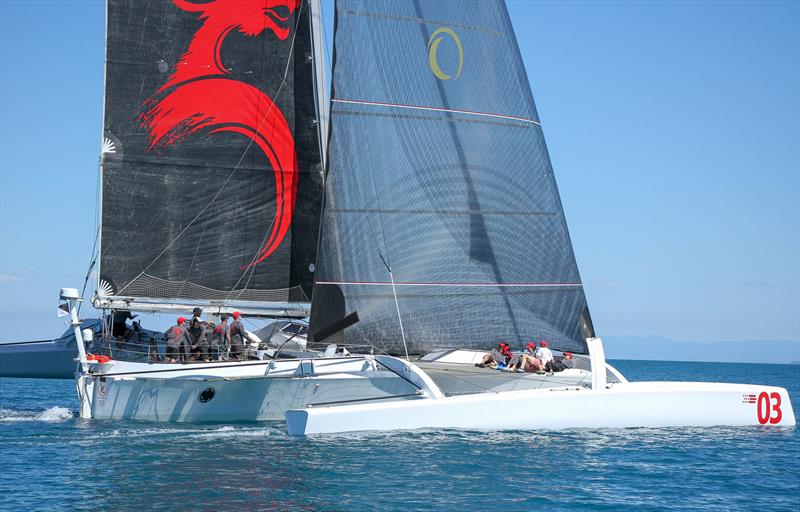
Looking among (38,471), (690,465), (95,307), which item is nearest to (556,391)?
(690,465)

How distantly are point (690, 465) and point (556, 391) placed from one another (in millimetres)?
2131

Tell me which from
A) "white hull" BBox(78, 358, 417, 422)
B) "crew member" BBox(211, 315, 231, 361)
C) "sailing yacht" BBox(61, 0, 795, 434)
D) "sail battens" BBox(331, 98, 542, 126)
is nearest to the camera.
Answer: "sailing yacht" BBox(61, 0, 795, 434)

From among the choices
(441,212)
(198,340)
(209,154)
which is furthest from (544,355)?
(209,154)

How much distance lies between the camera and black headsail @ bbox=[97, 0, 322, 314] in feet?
55.4

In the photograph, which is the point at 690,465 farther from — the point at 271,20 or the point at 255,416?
the point at 271,20

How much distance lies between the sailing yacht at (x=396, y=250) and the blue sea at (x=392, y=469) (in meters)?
0.53

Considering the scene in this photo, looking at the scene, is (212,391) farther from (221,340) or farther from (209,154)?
(209,154)

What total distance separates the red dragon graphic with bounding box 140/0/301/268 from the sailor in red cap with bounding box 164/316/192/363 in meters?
2.32

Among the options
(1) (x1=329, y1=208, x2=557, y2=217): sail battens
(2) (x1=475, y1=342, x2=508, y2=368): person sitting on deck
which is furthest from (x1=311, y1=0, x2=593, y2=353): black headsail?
(2) (x1=475, y1=342, x2=508, y2=368): person sitting on deck

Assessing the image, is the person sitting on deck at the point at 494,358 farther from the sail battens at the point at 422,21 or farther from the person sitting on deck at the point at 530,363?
the sail battens at the point at 422,21

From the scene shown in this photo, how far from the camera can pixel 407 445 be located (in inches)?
510

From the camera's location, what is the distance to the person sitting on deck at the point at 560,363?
15.0 metres

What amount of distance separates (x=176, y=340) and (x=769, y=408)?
941cm

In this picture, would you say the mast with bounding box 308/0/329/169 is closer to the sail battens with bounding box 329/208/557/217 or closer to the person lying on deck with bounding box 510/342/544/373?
the sail battens with bounding box 329/208/557/217
